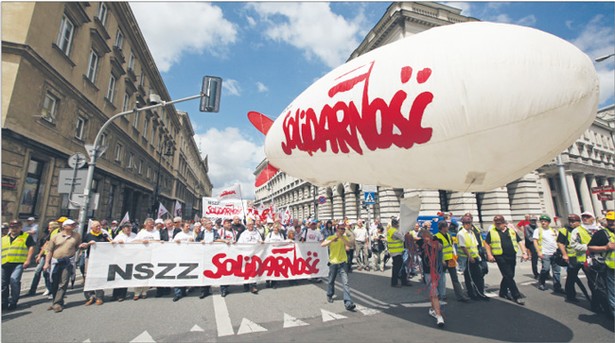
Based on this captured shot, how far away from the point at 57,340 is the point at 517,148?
6504 mm

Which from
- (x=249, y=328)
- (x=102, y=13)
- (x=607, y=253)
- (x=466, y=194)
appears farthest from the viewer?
(x=466, y=194)

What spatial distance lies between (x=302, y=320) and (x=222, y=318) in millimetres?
1395

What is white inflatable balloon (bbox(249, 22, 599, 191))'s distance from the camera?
107 inches

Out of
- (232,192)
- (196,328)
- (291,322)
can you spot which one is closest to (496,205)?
(232,192)

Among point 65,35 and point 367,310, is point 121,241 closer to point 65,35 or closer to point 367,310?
point 367,310

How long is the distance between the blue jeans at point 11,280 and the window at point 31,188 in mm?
6409

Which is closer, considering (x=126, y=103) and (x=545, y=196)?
(x=126, y=103)

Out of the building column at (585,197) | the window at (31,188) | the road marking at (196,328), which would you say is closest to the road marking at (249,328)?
the road marking at (196,328)

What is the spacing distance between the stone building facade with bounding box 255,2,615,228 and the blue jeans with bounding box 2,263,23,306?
11070mm

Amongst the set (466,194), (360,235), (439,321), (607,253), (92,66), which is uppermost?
(92,66)

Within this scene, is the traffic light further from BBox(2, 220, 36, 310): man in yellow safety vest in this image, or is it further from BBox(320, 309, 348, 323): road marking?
BBox(320, 309, 348, 323): road marking

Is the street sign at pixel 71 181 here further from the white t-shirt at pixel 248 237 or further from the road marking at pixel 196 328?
the road marking at pixel 196 328

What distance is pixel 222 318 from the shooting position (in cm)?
466

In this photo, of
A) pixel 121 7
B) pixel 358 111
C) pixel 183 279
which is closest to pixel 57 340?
pixel 183 279
